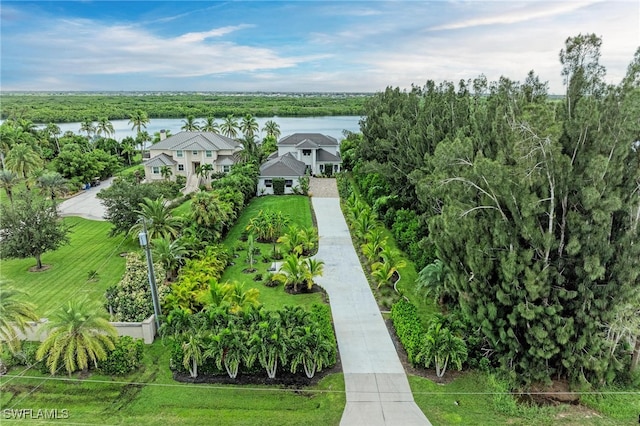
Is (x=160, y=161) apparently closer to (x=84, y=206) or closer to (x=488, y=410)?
(x=84, y=206)

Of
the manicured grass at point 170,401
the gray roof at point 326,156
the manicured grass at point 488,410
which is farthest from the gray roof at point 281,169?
the manicured grass at point 488,410

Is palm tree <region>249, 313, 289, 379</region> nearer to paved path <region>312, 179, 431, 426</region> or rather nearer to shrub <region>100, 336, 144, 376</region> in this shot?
paved path <region>312, 179, 431, 426</region>

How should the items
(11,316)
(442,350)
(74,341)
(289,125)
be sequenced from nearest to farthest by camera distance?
1. (74,341)
2. (442,350)
3. (11,316)
4. (289,125)

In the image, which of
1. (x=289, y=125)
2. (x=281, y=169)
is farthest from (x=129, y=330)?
(x=289, y=125)

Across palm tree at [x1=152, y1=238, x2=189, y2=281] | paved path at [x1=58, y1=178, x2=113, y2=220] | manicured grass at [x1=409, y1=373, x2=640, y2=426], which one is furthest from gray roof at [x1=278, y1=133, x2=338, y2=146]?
manicured grass at [x1=409, y1=373, x2=640, y2=426]

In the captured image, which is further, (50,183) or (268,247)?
(50,183)

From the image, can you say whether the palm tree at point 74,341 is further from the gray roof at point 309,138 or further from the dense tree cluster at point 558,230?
the gray roof at point 309,138
